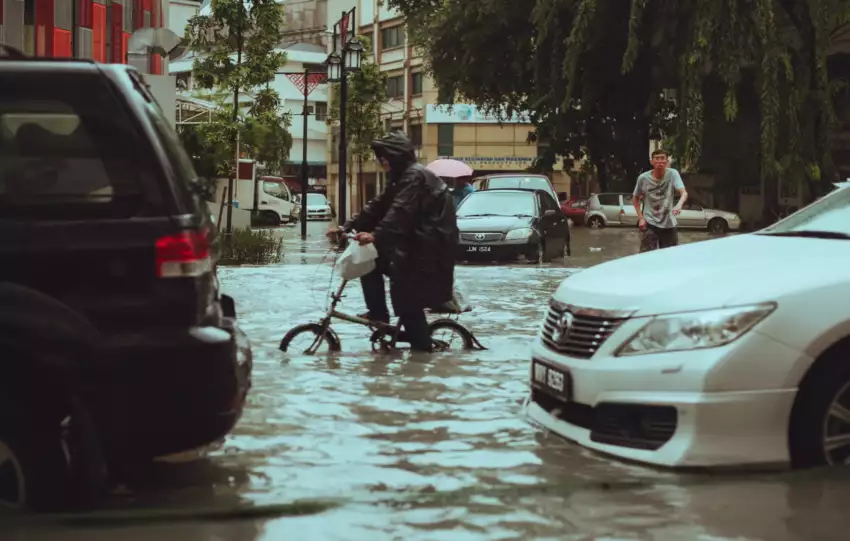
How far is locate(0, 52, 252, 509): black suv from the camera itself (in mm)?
4926

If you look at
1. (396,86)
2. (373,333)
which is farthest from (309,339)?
(396,86)

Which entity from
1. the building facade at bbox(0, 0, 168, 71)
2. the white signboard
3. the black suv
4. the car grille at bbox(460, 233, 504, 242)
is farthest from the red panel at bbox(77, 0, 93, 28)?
the white signboard

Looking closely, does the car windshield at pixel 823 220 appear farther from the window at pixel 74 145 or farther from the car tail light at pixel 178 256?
the window at pixel 74 145

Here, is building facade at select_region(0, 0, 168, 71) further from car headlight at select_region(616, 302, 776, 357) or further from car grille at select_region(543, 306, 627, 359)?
car headlight at select_region(616, 302, 776, 357)

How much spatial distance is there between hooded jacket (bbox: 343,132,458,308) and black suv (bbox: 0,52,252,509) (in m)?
4.89

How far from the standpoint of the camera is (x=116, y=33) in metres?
34.8

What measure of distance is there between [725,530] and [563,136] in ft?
111

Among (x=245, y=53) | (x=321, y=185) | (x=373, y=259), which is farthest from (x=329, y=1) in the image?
(x=373, y=259)

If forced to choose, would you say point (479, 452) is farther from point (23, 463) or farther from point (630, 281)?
point (23, 463)

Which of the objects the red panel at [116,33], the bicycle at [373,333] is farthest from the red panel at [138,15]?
the bicycle at [373,333]

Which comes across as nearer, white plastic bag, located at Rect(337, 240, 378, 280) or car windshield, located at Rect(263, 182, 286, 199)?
white plastic bag, located at Rect(337, 240, 378, 280)

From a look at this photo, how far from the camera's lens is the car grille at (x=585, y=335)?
6211 mm

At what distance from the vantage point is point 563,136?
126 ft

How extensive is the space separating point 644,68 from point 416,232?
2601 cm
